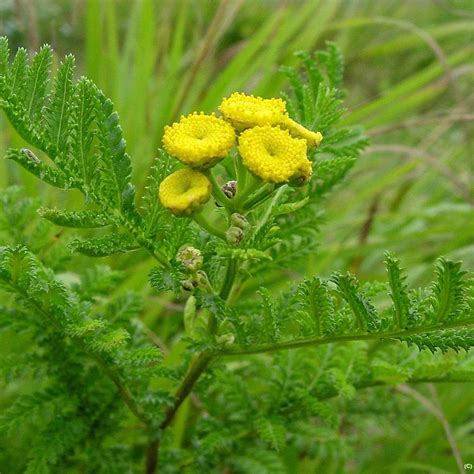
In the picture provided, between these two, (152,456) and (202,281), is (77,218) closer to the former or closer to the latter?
(202,281)

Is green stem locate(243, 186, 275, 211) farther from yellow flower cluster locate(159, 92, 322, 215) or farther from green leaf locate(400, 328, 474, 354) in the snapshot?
green leaf locate(400, 328, 474, 354)

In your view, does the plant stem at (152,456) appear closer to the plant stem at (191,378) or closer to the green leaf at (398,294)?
the plant stem at (191,378)

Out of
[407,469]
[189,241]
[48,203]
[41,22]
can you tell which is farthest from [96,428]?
[41,22]

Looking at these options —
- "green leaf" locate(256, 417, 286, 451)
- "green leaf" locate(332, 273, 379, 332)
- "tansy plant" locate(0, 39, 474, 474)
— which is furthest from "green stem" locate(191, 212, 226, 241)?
"green leaf" locate(256, 417, 286, 451)

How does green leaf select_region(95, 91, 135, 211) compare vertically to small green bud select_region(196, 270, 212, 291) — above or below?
above

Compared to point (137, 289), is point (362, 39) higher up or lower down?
higher up

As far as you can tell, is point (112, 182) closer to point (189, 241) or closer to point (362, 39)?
point (189, 241)

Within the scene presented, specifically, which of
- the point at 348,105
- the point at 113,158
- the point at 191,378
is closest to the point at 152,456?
the point at 191,378
